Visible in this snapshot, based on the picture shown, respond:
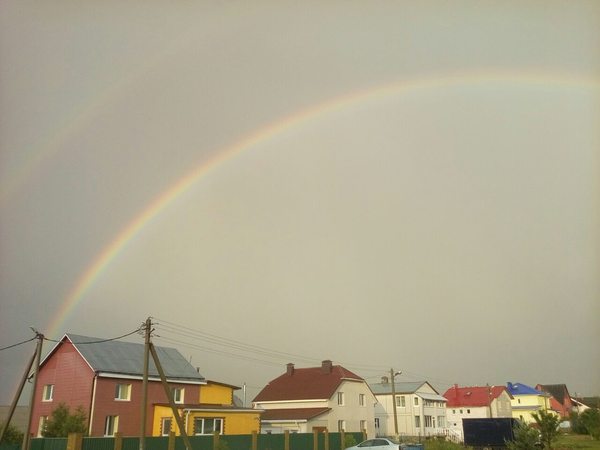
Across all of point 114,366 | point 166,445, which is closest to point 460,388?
point 114,366

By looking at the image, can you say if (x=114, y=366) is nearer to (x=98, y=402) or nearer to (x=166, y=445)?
(x=98, y=402)

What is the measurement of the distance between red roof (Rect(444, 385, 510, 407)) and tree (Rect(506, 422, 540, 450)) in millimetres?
55038

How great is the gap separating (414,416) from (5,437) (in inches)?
1987

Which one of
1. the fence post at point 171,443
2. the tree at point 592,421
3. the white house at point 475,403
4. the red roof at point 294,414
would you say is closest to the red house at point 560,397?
the white house at point 475,403

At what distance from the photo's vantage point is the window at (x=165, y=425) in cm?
3953

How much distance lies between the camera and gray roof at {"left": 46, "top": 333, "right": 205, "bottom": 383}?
4084 centimetres

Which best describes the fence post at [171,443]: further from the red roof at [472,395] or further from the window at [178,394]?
the red roof at [472,395]

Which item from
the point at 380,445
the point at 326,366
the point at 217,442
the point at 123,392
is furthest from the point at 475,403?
the point at 217,442

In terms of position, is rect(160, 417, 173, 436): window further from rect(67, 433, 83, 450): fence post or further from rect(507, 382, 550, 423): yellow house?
rect(507, 382, 550, 423): yellow house

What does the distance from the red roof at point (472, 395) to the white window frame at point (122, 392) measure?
62114mm

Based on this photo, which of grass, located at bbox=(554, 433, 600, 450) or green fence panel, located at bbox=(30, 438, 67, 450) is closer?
green fence panel, located at bbox=(30, 438, 67, 450)

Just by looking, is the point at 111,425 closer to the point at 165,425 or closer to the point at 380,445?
the point at 165,425

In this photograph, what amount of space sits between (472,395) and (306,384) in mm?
43718

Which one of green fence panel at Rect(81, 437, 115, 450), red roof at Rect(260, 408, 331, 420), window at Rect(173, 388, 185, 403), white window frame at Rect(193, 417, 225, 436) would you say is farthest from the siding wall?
red roof at Rect(260, 408, 331, 420)
